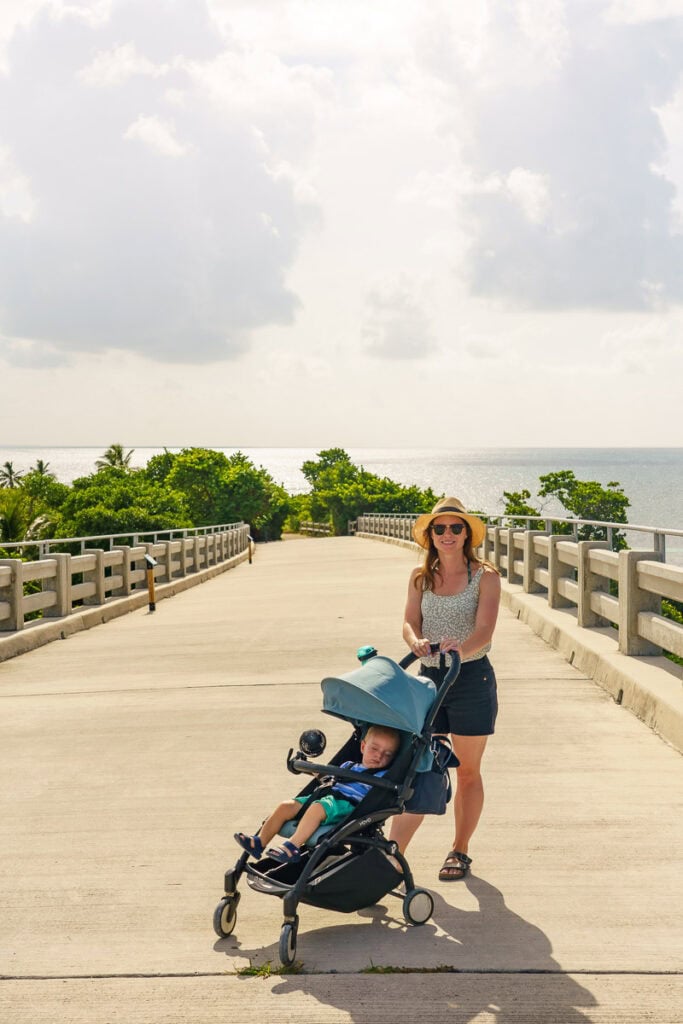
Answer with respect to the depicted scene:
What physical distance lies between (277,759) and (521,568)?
10.3 m

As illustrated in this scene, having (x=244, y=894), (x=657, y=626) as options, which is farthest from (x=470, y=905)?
(x=657, y=626)

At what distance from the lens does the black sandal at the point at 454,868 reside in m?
5.12

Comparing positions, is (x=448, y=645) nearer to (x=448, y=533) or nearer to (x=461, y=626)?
(x=461, y=626)

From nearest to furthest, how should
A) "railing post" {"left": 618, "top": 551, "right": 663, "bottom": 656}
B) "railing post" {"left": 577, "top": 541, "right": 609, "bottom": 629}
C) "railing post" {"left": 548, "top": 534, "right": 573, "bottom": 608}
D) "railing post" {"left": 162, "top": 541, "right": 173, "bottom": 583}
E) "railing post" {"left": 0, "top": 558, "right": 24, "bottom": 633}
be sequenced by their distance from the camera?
"railing post" {"left": 618, "top": 551, "right": 663, "bottom": 656} < "railing post" {"left": 577, "top": 541, "right": 609, "bottom": 629} < "railing post" {"left": 0, "top": 558, "right": 24, "bottom": 633} < "railing post" {"left": 548, "top": 534, "right": 573, "bottom": 608} < "railing post" {"left": 162, "top": 541, "right": 173, "bottom": 583}

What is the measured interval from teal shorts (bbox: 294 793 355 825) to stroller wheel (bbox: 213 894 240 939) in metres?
0.49

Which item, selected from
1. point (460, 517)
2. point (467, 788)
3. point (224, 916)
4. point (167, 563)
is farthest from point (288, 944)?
point (167, 563)

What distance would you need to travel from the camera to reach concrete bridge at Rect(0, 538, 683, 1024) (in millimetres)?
3941

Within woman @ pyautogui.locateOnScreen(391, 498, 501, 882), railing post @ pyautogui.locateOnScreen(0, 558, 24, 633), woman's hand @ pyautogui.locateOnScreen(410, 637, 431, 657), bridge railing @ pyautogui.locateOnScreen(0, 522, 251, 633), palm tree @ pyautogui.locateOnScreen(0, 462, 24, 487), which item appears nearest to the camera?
woman's hand @ pyautogui.locateOnScreen(410, 637, 431, 657)

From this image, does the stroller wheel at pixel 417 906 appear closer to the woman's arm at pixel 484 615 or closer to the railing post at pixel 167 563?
the woman's arm at pixel 484 615

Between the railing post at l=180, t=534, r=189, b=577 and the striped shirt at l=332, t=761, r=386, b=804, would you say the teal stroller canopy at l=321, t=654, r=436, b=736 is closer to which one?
the striped shirt at l=332, t=761, r=386, b=804

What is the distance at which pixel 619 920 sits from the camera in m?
4.61

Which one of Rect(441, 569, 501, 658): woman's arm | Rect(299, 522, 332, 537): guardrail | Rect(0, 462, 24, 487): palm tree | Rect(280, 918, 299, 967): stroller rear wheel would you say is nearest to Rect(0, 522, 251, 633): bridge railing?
Rect(441, 569, 501, 658): woman's arm

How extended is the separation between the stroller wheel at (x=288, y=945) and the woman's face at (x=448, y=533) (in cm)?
180

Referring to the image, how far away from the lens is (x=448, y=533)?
16.7 feet
